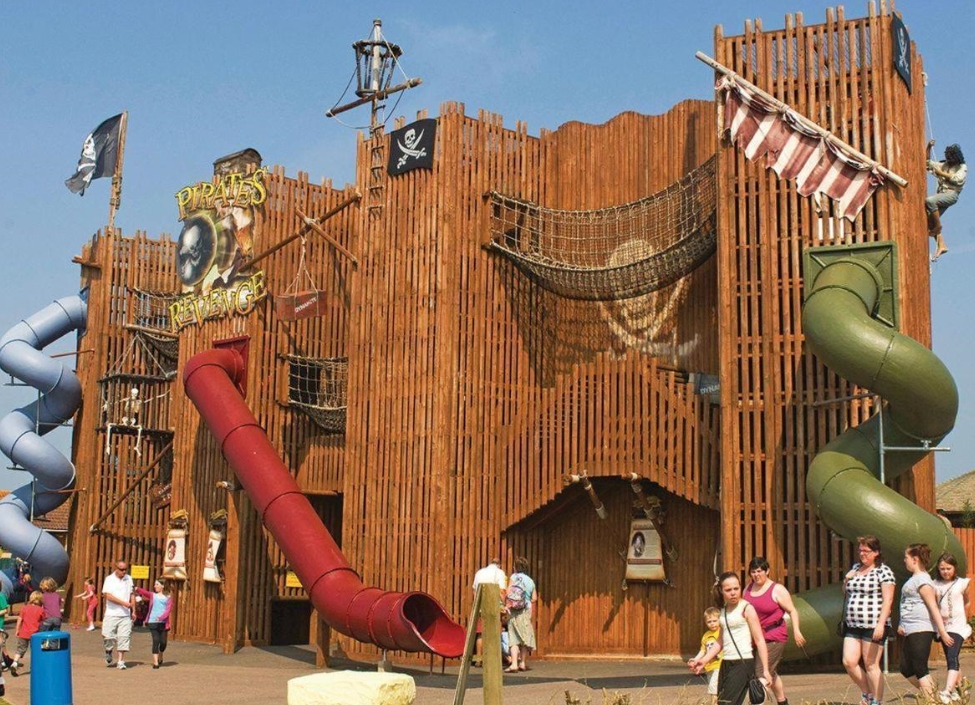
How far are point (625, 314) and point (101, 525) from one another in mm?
15276

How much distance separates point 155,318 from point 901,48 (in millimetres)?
20625

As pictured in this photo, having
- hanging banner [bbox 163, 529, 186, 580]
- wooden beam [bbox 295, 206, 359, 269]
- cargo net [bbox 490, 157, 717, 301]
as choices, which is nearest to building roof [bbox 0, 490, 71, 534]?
hanging banner [bbox 163, 529, 186, 580]

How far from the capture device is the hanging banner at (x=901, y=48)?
17703 mm

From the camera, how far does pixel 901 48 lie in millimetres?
17953

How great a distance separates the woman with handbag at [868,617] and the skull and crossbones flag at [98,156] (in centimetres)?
2713

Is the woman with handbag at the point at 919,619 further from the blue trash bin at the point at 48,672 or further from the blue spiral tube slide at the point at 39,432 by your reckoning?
the blue spiral tube slide at the point at 39,432

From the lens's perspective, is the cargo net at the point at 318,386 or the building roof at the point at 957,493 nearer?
the cargo net at the point at 318,386

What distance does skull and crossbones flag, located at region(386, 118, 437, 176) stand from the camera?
21781mm

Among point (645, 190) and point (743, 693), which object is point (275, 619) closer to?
point (645, 190)

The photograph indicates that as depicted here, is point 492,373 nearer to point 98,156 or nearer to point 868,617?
point 868,617

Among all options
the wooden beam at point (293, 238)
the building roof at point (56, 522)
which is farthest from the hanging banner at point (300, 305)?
the building roof at point (56, 522)

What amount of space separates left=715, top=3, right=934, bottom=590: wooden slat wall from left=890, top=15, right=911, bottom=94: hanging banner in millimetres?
126

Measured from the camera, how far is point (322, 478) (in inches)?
971

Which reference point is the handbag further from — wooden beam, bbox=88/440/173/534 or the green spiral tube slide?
wooden beam, bbox=88/440/173/534
